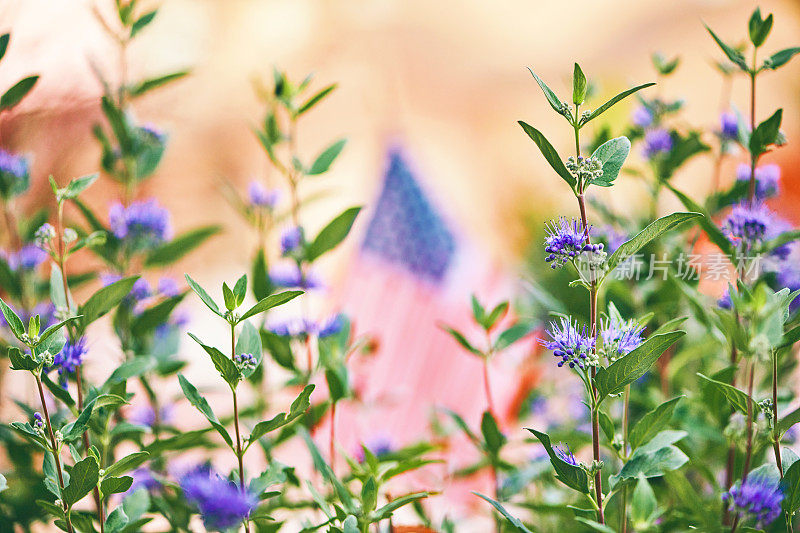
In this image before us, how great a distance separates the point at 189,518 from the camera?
39 cm

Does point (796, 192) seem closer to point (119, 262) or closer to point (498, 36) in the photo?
point (498, 36)

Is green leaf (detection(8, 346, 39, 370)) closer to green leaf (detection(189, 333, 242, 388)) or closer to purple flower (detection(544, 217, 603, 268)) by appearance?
green leaf (detection(189, 333, 242, 388))

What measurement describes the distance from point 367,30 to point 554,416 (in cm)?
245

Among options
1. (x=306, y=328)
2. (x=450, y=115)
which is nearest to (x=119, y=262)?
(x=306, y=328)

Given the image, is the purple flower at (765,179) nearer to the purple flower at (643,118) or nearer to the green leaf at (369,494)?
the purple flower at (643,118)

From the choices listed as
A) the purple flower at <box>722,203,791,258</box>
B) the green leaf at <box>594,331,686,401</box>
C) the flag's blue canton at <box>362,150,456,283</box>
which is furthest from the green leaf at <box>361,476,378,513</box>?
the flag's blue canton at <box>362,150,456,283</box>

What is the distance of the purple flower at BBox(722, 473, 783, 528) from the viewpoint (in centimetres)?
28

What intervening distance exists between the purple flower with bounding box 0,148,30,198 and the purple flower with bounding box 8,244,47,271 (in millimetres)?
43

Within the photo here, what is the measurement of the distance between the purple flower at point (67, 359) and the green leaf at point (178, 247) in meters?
0.12

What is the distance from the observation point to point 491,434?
38 centimetres

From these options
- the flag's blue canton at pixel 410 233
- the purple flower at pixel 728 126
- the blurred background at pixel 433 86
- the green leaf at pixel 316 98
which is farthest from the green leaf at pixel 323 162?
the blurred background at pixel 433 86

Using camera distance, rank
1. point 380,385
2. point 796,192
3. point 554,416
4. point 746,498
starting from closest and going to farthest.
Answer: point 746,498 < point 554,416 < point 380,385 < point 796,192

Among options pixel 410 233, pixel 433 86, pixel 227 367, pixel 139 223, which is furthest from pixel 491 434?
pixel 433 86

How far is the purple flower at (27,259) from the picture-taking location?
0.45 meters
